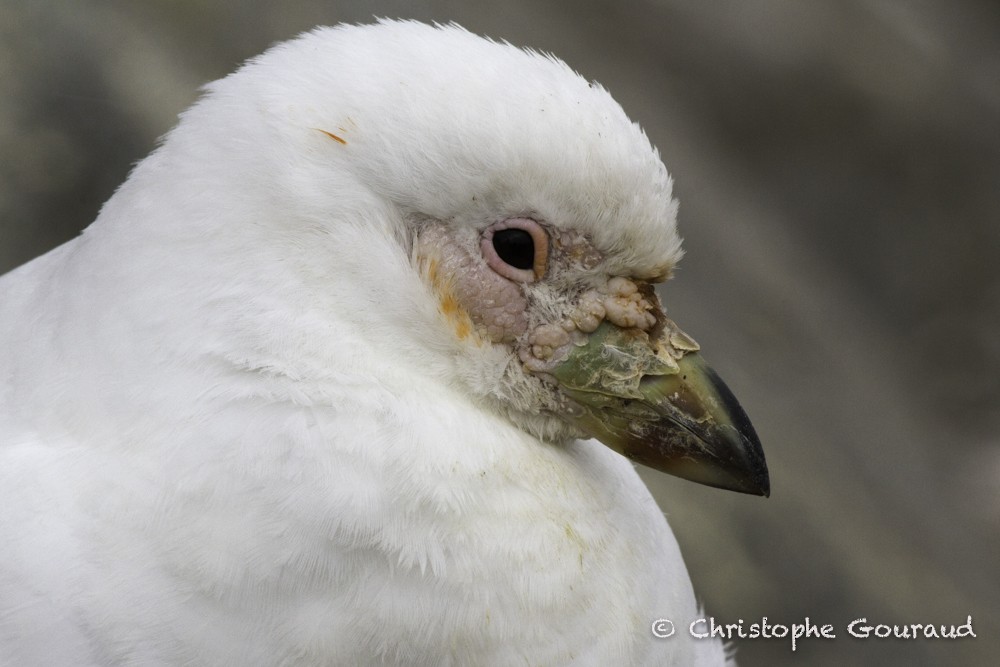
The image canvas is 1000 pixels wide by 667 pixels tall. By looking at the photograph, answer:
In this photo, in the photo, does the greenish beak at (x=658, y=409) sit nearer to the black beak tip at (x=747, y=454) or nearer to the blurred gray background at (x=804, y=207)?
the black beak tip at (x=747, y=454)

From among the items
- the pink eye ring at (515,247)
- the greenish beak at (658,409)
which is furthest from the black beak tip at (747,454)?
the pink eye ring at (515,247)

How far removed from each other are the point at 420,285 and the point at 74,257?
0.56 meters

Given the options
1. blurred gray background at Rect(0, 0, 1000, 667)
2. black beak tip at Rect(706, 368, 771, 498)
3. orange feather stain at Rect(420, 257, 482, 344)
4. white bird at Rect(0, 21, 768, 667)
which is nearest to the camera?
white bird at Rect(0, 21, 768, 667)

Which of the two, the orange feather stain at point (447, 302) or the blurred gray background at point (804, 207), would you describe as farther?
the blurred gray background at point (804, 207)

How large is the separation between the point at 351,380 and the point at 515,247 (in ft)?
1.06

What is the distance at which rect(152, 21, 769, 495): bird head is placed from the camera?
1.54 meters

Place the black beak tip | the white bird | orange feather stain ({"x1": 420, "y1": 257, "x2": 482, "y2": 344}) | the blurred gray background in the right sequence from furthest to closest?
the blurred gray background
the black beak tip
orange feather stain ({"x1": 420, "y1": 257, "x2": 482, "y2": 344})
the white bird

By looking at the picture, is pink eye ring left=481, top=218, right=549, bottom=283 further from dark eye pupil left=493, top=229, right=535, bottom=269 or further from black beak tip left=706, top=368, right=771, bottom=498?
black beak tip left=706, top=368, right=771, bottom=498

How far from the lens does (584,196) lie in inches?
63.0

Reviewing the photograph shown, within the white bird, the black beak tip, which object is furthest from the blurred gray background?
the white bird

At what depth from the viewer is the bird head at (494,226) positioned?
1544 mm

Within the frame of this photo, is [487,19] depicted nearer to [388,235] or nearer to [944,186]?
[944,186]

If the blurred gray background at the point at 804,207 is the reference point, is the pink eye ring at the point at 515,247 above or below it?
below

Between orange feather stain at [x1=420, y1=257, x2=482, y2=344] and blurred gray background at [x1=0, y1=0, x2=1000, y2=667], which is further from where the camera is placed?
blurred gray background at [x1=0, y1=0, x2=1000, y2=667]
